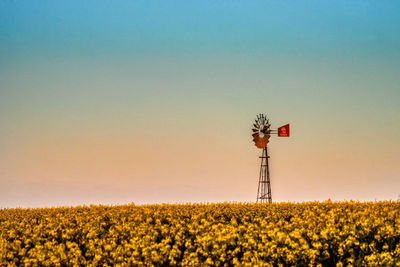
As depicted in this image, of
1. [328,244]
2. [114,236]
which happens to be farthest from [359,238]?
[114,236]

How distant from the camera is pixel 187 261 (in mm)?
8375

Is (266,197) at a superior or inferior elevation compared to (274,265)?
superior

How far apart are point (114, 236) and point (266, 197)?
42.8 feet

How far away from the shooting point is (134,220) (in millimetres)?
13188

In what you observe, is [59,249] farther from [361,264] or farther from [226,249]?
[361,264]

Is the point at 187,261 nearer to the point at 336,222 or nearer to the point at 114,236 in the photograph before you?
the point at 114,236

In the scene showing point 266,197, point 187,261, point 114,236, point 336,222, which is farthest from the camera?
point 266,197

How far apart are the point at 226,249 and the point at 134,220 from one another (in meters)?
4.54

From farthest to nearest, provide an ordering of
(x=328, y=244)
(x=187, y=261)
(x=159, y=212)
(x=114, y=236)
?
1. (x=159, y=212)
2. (x=114, y=236)
3. (x=328, y=244)
4. (x=187, y=261)

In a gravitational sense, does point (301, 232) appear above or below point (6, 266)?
above

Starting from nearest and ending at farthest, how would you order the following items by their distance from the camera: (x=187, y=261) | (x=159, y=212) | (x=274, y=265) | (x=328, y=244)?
(x=187, y=261) → (x=274, y=265) → (x=328, y=244) → (x=159, y=212)

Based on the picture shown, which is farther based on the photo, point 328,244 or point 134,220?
point 134,220

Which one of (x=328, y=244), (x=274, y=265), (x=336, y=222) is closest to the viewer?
(x=274, y=265)

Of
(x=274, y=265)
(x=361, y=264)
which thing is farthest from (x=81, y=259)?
(x=361, y=264)
